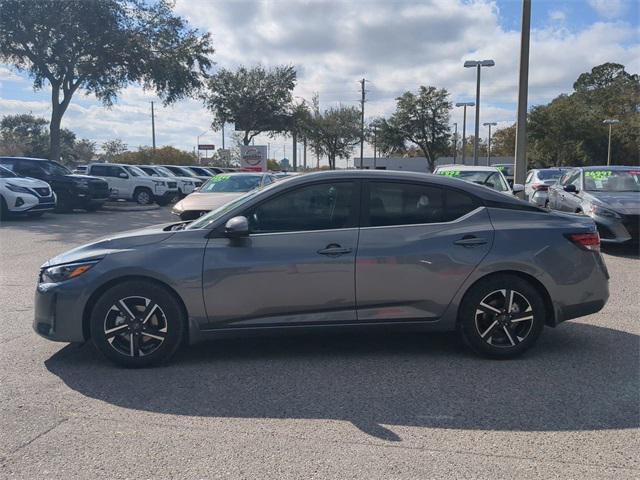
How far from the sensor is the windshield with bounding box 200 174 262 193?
13117 millimetres

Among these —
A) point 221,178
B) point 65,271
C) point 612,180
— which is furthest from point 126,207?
point 65,271

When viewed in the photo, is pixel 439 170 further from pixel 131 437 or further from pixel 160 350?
pixel 131 437

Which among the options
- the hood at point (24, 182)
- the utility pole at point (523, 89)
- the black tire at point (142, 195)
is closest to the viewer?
the utility pole at point (523, 89)

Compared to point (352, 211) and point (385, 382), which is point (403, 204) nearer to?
point (352, 211)

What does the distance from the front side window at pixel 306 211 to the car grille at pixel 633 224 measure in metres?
7.41

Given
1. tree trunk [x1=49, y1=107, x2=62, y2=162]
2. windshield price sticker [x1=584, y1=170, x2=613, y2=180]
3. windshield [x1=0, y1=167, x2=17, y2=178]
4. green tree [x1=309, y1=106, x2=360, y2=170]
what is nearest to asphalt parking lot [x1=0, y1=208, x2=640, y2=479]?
windshield price sticker [x1=584, y1=170, x2=613, y2=180]

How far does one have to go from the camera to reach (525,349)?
4.88 metres

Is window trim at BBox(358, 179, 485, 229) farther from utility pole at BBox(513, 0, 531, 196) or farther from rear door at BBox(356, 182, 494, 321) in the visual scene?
utility pole at BBox(513, 0, 531, 196)

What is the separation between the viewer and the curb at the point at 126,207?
22142 millimetres

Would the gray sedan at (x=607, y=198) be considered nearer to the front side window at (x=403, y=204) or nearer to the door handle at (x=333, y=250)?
the front side window at (x=403, y=204)

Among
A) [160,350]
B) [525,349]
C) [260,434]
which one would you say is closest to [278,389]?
[260,434]

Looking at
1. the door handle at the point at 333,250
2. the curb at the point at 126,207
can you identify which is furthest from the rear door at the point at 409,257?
the curb at the point at 126,207

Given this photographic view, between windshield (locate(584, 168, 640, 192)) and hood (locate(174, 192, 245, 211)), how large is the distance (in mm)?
7386

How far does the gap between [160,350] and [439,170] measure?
11.1 m
